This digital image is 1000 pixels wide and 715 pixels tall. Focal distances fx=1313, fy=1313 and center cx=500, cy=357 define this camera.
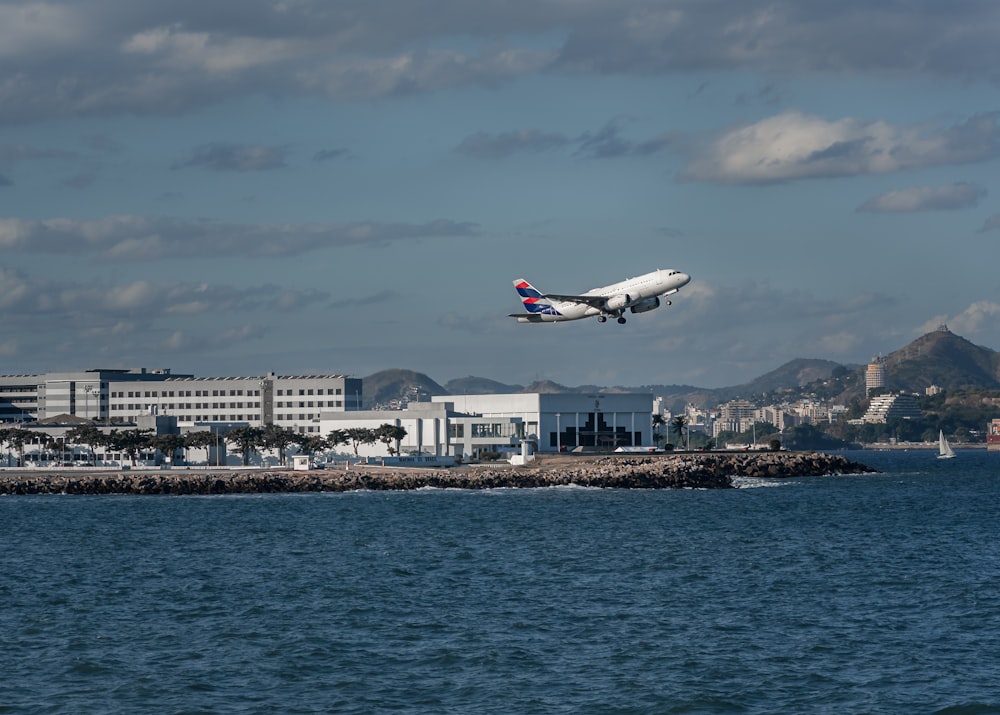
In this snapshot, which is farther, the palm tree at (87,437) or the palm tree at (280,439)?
the palm tree at (87,437)

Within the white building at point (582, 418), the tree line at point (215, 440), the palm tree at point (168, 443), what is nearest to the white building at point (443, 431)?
the white building at point (582, 418)

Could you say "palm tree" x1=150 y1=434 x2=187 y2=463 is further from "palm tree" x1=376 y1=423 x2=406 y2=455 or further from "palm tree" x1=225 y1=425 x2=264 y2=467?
"palm tree" x1=376 y1=423 x2=406 y2=455

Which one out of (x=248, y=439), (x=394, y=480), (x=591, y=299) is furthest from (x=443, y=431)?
(x=591, y=299)

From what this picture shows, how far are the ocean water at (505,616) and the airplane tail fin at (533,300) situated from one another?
3824 cm

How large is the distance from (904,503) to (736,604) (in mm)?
60914

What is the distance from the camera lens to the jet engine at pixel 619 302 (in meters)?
106

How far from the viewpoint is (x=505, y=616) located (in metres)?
42.2

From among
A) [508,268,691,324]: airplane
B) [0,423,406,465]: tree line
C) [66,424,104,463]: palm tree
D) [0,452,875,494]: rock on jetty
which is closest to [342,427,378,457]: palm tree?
[0,423,406,465]: tree line

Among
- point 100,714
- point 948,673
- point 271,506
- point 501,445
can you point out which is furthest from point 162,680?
point 501,445

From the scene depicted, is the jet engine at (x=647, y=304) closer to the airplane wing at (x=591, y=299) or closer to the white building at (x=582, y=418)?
the airplane wing at (x=591, y=299)

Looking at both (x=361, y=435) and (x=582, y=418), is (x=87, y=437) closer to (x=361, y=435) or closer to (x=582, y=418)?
(x=361, y=435)

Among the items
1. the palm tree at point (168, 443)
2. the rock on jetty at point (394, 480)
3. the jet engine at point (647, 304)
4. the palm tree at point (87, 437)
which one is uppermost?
the jet engine at point (647, 304)

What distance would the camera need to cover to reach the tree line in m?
167

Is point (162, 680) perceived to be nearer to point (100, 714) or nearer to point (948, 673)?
point (100, 714)
